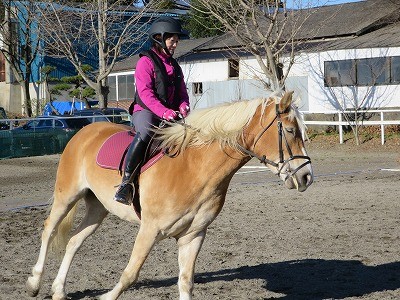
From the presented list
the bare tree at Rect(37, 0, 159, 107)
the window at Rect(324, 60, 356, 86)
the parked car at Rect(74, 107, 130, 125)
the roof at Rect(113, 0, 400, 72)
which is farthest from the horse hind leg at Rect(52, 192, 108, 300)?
the bare tree at Rect(37, 0, 159, 107)

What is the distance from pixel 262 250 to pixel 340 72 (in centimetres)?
2462

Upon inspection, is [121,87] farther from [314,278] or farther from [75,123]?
[314,278]

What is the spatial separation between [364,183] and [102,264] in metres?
7.98

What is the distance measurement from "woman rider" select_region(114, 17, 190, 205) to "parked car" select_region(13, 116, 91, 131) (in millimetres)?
19073

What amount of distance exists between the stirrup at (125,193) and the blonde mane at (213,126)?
1.45ft

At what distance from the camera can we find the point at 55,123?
25.9 metres

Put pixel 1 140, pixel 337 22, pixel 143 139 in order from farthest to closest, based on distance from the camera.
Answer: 1. pixel 337 22
2. pixel 1 140
3. pixel 143 139

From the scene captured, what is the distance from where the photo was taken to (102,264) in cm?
786

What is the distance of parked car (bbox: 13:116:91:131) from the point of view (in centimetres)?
2523

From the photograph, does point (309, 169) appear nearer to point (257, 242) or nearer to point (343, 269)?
point (343, 269)

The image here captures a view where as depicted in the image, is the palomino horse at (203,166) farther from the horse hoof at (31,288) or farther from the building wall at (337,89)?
the building wall at (337,89)

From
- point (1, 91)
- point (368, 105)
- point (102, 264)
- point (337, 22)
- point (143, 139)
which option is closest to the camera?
point (143, 139)

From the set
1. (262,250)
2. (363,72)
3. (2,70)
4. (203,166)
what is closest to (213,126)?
(203,166)

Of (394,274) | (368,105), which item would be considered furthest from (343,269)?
(368,105)
